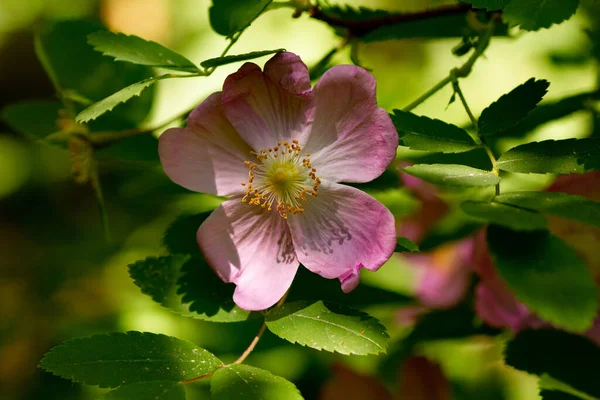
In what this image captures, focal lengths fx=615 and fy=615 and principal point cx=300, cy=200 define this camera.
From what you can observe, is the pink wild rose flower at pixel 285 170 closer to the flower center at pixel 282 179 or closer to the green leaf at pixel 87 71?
the flower center at pixel 282 179

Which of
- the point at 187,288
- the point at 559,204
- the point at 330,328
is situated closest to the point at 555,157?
the point at 559,204

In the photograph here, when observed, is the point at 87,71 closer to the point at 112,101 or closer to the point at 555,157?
the point at 112,101

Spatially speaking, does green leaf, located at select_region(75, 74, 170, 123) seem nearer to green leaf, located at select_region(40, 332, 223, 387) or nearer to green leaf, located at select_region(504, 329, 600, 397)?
green leaf, located at select_region(40, 332, 223, 387)

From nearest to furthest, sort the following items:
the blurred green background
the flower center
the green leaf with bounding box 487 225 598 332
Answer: the green leaf with bounding box 487 225 598 332
the flower center
the blurred green background

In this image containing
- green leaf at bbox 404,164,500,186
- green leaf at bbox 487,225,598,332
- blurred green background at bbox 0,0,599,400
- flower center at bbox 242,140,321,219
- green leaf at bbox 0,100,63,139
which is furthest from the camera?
blurred green background at bbox 0,0,599,400

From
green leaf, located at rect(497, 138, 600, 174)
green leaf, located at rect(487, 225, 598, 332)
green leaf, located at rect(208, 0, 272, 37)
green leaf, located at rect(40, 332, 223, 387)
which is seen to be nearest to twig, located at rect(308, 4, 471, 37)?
green leaf, located at rect(208, 0, 272, 37)

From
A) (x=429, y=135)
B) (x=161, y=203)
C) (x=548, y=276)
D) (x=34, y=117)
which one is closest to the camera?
(x=548, y=276)

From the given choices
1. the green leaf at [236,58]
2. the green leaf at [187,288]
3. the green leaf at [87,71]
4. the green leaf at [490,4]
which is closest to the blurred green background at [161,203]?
the green leaf at [87,71]
